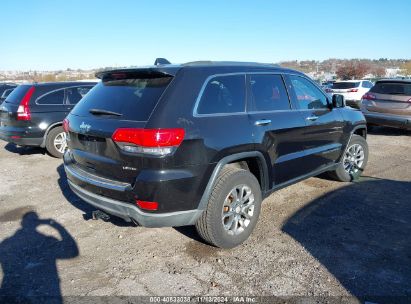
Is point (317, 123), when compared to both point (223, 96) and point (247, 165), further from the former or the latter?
point (223, 96)

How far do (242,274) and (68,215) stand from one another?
2.43m

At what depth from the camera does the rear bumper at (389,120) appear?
8.88 meters

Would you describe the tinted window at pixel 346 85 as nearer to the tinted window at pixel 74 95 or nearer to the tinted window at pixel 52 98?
the tinted window at pixel 74 95

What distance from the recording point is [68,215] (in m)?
4.45

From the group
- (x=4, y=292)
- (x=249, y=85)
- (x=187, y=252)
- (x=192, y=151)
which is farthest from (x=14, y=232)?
(x=249, y=85)

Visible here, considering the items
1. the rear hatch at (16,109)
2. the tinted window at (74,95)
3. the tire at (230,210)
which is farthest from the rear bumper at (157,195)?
the tinted window at (74,95)

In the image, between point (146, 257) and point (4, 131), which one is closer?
point (146, 257)

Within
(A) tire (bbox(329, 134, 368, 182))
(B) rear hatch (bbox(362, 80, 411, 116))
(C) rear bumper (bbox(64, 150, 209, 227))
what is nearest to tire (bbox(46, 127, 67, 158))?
(C) rear bumper (bbox(64, 150, 209, 227))

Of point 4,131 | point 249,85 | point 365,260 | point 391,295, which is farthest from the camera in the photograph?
point 4,131

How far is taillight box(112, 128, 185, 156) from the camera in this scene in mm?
2887

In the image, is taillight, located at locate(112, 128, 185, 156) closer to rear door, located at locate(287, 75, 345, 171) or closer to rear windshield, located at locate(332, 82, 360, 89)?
rear door, located at locate(287, 75, 345, 171)

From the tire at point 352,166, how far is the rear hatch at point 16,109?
593cm

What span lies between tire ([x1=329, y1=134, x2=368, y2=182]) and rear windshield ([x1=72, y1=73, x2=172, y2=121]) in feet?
11.2

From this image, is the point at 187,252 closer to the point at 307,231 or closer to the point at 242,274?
the point at 242,274
